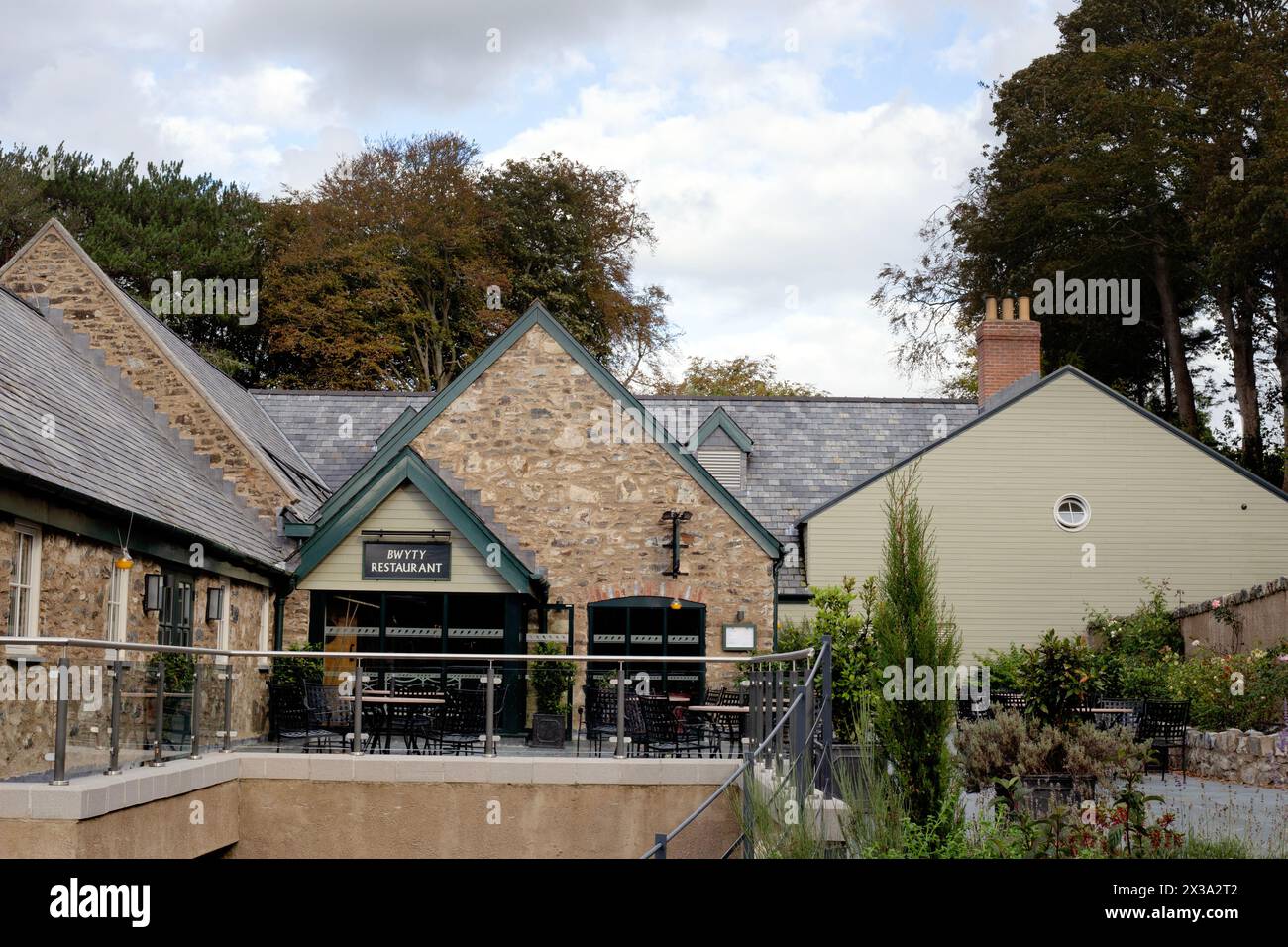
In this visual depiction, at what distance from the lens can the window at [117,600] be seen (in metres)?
14.9

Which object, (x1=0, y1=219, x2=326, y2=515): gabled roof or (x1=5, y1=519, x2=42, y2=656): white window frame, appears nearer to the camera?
(x1=5, y1=519, x2=42, y2=656): white window frame

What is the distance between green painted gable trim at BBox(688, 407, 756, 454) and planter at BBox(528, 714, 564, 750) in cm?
1221

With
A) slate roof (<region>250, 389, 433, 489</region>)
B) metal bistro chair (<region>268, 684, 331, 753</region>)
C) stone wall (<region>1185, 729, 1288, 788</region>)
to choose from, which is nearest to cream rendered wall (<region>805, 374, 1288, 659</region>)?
stone wall (<region>1185, 729, 1288, 788</region>)

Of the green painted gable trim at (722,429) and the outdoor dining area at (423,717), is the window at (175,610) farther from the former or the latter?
the green painted gable trim at (722,429)

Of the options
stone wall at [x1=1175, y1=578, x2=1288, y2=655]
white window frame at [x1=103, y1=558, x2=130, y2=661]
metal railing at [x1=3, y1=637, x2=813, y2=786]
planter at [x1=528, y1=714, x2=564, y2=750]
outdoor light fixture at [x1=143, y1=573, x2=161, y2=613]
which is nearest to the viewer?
metal railing at [x1=3, y1=637, x2=813, y2=786]

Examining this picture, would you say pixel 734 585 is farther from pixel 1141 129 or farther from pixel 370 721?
pixel 1141 129

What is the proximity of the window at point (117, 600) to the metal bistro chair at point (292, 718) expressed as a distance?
96.6 inches

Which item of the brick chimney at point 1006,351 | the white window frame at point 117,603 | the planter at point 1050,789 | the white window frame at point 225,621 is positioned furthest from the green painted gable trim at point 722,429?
the planter at point 1050,789

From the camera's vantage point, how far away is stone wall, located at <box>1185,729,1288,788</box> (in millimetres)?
14656

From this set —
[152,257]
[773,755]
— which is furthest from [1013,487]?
[152,257]

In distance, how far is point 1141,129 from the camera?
34.8 metres

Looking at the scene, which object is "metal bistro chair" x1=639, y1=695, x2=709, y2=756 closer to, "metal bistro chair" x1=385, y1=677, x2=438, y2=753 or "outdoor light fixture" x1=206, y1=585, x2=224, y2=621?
"metal bistro chair" x1=385, y1=677, x2=438, y2=753

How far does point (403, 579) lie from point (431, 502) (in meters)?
1.21
